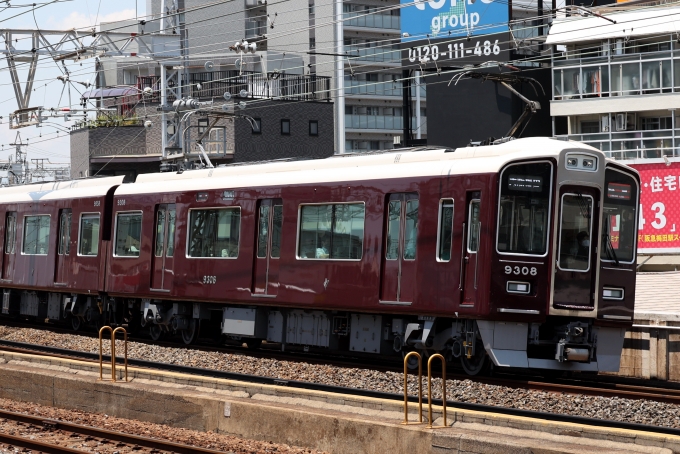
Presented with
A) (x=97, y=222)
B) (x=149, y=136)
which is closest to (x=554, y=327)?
(x=97, y=222)

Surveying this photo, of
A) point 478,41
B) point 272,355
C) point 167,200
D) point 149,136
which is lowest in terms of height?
point 272,355

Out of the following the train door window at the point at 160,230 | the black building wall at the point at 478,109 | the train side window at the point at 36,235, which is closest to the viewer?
the train door window at the point at 160,230

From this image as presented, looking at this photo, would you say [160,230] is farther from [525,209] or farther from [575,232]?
[575,232]

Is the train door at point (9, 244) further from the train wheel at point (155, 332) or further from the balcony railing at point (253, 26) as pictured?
the balcony railing at point (253, 26)

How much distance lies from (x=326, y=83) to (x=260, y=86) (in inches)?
261

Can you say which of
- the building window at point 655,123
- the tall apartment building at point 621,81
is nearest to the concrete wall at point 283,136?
the tall apartment building at point 621,81

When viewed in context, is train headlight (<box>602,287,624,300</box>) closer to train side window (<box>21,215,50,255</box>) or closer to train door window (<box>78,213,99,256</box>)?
train door window (<box>78,213,99,256</box>)

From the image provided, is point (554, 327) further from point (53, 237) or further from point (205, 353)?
point (53, 237)

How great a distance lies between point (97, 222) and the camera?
818 inches

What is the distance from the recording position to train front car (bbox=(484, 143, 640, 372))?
13055 millimetres

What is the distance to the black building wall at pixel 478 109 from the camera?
37406mm

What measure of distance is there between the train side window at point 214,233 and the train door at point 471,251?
4893 mm

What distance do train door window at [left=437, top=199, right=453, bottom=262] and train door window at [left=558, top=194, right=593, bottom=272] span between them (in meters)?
1.40

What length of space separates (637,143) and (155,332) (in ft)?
61.1
